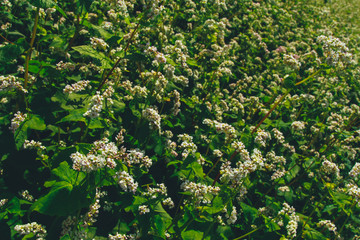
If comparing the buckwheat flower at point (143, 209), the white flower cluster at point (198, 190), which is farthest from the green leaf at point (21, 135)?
the white flower cluster at point (198, 190)

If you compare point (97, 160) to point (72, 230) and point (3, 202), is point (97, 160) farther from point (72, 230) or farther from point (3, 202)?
point (3, 202)

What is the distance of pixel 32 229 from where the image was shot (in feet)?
9.86

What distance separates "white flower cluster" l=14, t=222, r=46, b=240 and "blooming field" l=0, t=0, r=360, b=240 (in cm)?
2

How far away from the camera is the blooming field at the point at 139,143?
328cm

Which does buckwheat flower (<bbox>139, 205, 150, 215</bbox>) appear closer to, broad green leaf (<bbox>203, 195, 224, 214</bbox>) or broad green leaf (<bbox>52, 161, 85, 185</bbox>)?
broad green leaf (<bbox>52, 161, 85, 185</bbox>)

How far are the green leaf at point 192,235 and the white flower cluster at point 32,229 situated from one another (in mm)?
1727

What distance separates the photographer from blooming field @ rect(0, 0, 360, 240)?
3.28 metres

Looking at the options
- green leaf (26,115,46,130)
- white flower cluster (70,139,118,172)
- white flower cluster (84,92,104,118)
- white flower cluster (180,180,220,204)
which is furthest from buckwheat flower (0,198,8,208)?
white flower cluster (180,180,220,204)

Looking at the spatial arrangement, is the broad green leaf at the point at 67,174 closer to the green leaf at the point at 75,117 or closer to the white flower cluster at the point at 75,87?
the green leaf at the point at 75,117

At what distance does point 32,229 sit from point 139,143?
196 centimetres

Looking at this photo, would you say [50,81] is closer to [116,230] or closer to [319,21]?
[116,230]

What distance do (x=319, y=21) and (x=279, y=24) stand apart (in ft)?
15.3

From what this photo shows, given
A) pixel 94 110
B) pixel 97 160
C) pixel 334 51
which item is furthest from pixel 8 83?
pixel 334 51

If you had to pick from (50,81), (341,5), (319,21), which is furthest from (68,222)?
(341,5)
